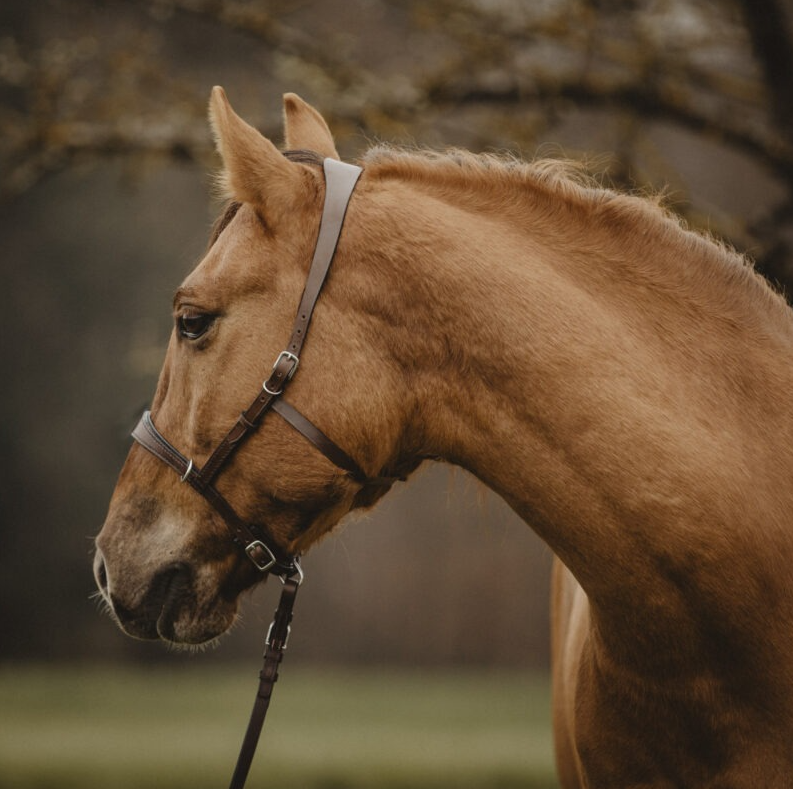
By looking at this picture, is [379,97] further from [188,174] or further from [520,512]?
[188,174]

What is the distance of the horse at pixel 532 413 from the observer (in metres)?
2.21

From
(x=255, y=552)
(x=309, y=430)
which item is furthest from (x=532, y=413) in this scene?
(x=255, y=552)

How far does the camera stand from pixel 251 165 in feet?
7.82

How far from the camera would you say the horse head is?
2.36 m

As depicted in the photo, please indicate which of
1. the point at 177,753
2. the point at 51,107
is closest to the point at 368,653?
the point at 177,753

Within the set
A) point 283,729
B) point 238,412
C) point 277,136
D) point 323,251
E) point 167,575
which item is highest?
point 323,251

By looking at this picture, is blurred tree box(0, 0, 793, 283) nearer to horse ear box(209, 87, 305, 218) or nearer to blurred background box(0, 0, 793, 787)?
blurred background box(0, 0, 793, 787)

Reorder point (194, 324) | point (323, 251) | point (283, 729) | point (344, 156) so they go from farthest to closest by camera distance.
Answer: point (283, 729), point (344, 156), point (194, 324), point (323, 251)

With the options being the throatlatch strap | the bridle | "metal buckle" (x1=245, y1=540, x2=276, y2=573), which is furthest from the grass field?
"metal buckle" (x1=245, y1=540, x2=276, y2=573)

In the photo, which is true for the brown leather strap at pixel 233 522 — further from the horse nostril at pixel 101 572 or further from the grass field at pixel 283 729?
the grass field at pixel 283 729

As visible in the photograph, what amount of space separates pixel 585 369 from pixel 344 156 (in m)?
5.15

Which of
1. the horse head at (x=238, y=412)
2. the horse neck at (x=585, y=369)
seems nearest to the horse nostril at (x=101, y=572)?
the horse head at (x=238, y=412)

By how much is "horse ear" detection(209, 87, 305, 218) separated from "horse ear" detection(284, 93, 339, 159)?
33 cm

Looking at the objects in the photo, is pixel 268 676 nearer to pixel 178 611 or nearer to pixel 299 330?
pixel 178 611
